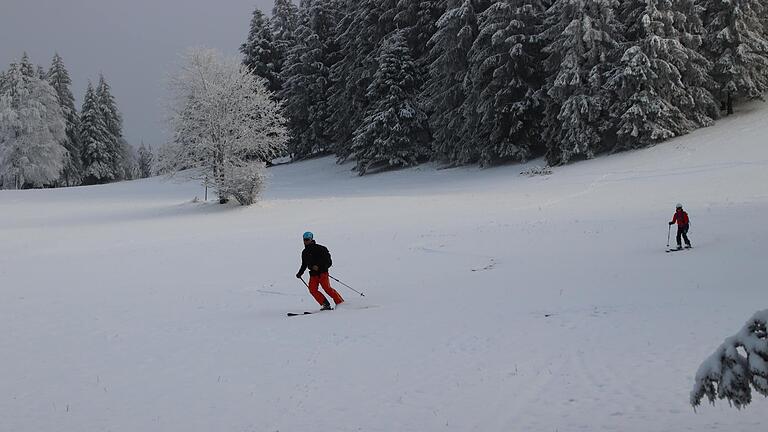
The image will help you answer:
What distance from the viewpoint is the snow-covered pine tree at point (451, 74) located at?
38281 millimetres

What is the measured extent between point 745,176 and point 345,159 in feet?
106

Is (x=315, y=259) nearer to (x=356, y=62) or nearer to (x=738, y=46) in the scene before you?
(x=738, y=46)

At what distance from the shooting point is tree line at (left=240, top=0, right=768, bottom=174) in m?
30.6

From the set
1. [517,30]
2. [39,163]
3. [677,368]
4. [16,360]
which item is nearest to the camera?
[677,368]

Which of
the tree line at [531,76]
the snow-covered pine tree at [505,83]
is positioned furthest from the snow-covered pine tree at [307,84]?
the snow-covered pine tree at [505,83]

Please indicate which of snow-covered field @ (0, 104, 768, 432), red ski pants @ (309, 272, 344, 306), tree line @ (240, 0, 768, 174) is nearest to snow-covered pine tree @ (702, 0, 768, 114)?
tree line @ (240, 0, 768, 174)

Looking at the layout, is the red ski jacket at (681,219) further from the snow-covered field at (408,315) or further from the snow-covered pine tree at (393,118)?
the snow-covered pine tree at (393,118)

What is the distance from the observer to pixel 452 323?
912 cm

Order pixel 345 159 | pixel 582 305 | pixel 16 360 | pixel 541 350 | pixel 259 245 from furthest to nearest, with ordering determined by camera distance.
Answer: pixel 345 159, pixel 259 245, pixel 582 305, pixel 16 360, pixel 541 350

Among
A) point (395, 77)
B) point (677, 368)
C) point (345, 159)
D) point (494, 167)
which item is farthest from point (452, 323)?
point (345, 159)

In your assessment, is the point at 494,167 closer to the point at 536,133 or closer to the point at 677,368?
the point at 536,133

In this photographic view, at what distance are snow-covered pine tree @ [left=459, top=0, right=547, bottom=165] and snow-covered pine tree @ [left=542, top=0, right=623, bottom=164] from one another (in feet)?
8.69

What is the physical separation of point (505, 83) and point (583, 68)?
5158mm

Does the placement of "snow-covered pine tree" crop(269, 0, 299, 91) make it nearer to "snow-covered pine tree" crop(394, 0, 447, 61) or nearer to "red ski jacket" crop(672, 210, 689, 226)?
"snow-covered pine tree" crop(394, 0, 447, 61)
